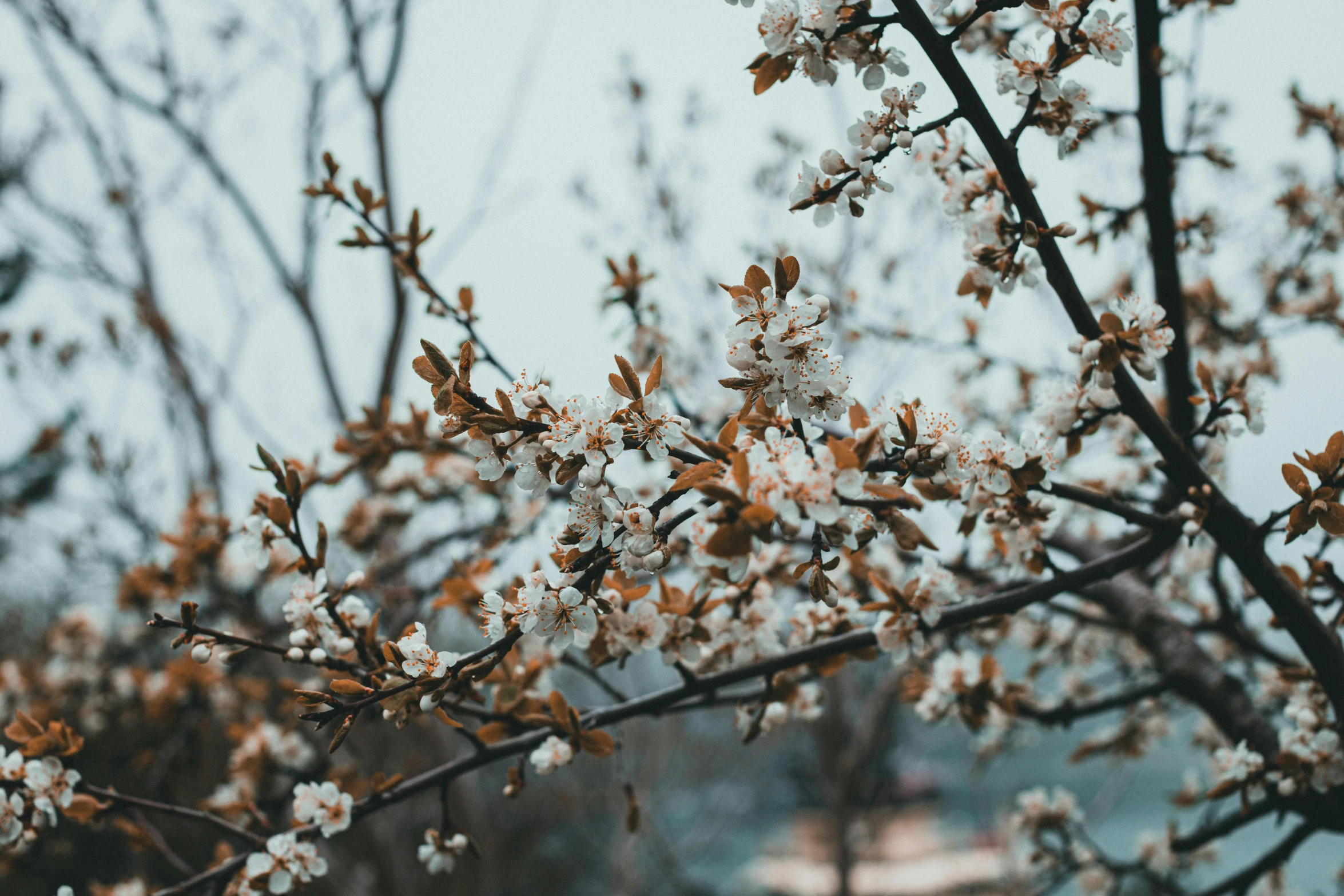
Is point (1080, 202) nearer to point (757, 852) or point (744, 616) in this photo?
point (744, 616)

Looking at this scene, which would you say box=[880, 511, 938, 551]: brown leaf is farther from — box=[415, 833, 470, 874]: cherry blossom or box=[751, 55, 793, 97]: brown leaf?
box=[415, 833, 470, 874]: cherry blossom

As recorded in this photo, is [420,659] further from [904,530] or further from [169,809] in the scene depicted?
[169,809]

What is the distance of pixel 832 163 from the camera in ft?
3.55

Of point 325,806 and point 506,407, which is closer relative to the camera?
point 506,407

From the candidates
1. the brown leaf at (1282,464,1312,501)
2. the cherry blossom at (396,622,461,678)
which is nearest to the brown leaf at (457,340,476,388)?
the cherry blossom at (396,622,461,678)

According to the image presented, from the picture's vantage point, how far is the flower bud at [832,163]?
107 centimetres

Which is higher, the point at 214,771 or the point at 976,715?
the point at 214,771

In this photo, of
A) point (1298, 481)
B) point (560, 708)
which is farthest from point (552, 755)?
point (1298, 481)

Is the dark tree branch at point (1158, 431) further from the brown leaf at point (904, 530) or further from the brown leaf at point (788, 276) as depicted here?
the brown leaf at point (904, 530)

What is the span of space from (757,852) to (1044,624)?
1499cm

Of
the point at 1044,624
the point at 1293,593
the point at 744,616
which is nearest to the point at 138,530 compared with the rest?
the point at 744,616

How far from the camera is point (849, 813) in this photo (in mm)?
6422

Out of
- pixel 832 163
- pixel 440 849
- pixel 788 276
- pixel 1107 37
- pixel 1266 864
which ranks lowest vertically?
pixel 1266 864

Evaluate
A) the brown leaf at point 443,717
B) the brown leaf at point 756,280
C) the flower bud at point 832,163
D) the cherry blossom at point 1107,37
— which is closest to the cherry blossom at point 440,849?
the brown leaf at point 443,717
